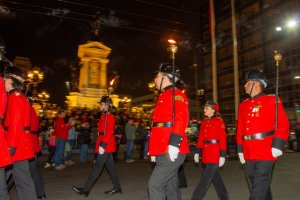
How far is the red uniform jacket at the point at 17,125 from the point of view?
4.88 m

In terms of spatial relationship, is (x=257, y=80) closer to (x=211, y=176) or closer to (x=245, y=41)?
(x=211, y=176)

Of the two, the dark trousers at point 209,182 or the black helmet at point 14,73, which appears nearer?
the black helmet at point 14,73

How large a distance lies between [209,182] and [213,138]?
3.19ft

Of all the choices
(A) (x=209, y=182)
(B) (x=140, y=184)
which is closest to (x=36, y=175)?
(B) (x=140, y=184)

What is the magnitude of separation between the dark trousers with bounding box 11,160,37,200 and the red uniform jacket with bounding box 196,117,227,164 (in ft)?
10.9

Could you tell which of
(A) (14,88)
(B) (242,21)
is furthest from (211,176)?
(B) (242,21)

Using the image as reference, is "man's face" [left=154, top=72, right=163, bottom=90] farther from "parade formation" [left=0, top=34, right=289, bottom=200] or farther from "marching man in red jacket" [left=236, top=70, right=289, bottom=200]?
"marching man in red jacket" [left=236, top=70, right=289, bottom=200]

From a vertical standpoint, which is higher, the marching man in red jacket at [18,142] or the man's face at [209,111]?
the man's face at [209,111]

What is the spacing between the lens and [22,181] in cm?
509

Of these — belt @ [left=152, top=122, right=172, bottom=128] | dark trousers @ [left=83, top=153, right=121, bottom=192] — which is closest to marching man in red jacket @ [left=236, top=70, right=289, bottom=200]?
belt @ [left=152, top=122, right=172, bottom=128]

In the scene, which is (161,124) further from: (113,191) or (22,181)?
(113,191)

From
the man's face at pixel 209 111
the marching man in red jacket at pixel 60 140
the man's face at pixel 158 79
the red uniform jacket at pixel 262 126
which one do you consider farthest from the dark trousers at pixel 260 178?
the marching man in red jacket at pixel 60 140

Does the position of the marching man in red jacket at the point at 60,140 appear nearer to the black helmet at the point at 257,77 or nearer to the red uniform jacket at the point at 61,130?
the red uniform jacket at the point at 61,130

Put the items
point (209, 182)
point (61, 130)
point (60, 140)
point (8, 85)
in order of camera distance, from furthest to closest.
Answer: point (61, 130), point (60, 140), point (209, 182), point (8, 85)
